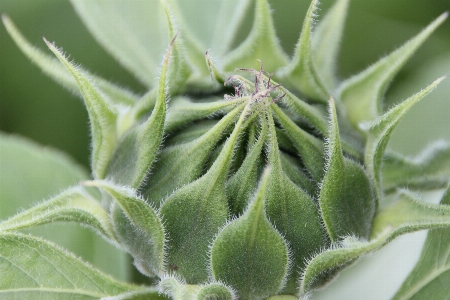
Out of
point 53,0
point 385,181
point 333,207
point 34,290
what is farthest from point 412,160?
point 53,0

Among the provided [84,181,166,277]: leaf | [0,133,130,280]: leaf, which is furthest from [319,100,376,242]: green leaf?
[0,133,130,280]: leaf

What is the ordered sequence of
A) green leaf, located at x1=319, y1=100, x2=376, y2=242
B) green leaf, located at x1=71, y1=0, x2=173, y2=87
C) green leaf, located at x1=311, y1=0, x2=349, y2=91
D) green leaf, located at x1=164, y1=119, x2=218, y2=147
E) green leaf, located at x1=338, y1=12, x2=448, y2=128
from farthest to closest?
green leaf, located at x1=71, y1=0, x2=173, y2=87 → green leaf, located at x1=311, y1=0, x2=349, y2=91 → green leaf, located at x1=338, y1=12, x2=448, y2=128 → green leaf, located at x1=164, y1=119, x2=218, y2=147 → green leaf, located at x1=319, y1=100, x2=376, y2=242

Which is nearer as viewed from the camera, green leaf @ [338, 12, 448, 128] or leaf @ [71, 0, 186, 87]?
green leaf @ [338, 12, 448, 128]

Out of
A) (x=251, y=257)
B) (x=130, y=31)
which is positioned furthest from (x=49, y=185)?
(x=251, y=257)

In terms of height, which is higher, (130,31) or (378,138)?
(378,138)

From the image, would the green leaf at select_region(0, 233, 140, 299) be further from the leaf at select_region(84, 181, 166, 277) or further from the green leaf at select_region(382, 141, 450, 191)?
the green leaf at select_region(382, 141, 450, 191)

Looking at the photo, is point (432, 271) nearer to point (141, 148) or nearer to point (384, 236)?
point (384, 236)

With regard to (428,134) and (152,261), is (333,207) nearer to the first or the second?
(152,261)
